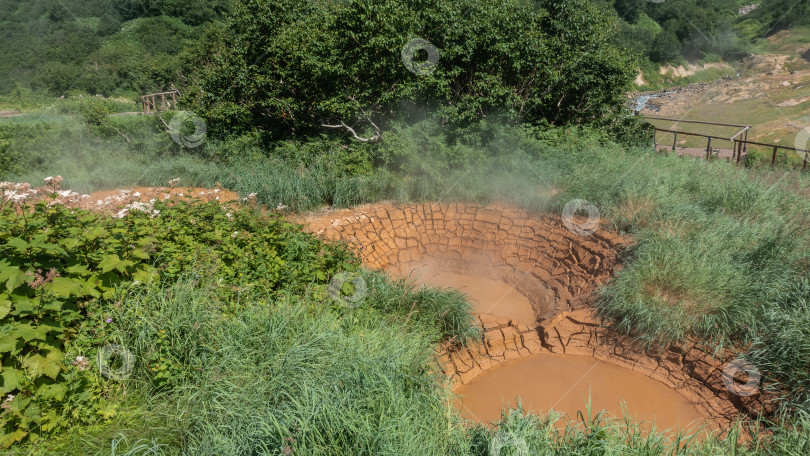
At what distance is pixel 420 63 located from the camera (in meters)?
7.98

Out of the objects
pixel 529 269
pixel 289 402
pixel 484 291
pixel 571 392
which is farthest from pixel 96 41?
pixel 571 392

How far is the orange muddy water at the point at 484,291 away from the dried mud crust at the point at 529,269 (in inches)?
5.4

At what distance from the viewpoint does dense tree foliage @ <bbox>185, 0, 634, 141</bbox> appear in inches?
307

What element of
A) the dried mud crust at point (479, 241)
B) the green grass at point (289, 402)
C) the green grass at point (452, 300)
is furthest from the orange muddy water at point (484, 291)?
the green grass at point (289, 402)

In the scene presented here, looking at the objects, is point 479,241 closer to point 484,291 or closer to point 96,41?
point 484,291

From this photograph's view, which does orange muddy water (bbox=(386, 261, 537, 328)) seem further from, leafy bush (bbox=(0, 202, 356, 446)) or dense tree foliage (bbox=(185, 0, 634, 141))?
dense tree foliage (bbox=(185, 0, 634, 141))

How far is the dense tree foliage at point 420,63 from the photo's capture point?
7809mm

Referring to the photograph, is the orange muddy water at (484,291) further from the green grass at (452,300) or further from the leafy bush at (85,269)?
the leafy bush at (85,269)

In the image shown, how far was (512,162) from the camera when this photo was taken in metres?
7.38

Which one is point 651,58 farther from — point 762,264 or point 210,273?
point 210,273

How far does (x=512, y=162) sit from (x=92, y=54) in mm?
44699

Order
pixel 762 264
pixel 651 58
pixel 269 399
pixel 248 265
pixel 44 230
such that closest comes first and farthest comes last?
pixel 269 399 → pixel 44 230 → pixel 248 265 → pixel 762 264 → pixel 651 58

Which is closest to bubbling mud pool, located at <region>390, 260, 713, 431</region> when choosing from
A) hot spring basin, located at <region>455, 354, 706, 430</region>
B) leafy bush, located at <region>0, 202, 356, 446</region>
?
hot spring basin, located at <region>455, 354, 706, 430</region>

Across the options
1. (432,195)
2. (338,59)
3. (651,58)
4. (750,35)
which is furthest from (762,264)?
(750,35)
